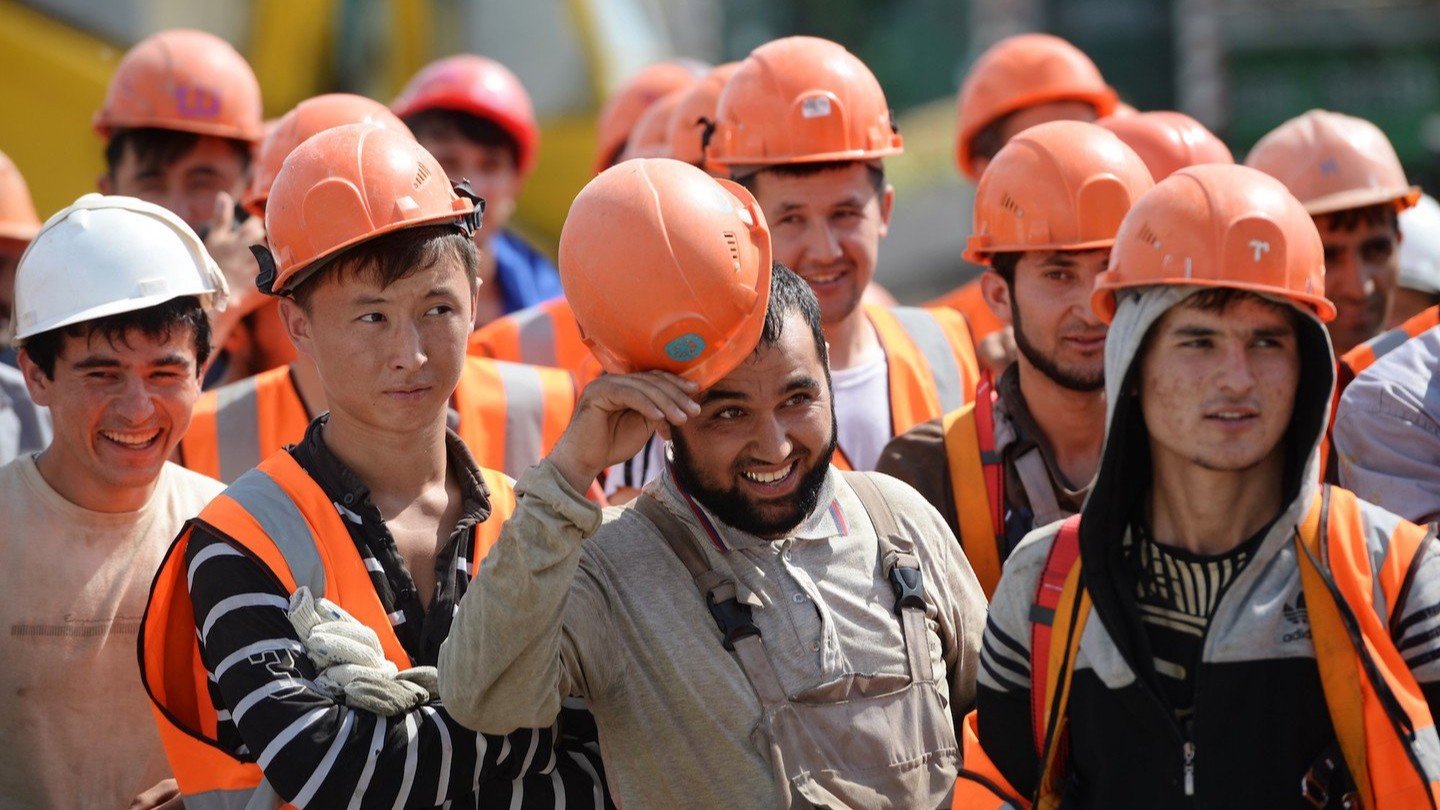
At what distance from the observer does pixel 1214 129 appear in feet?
59.9

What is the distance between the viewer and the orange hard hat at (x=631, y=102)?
8.30 metres

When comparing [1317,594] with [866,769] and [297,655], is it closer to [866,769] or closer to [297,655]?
[866,769]

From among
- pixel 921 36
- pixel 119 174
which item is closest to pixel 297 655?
pixel 119 174

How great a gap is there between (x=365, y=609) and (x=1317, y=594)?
1.79 meters

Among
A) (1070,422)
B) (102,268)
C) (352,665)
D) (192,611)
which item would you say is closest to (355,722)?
(352,665)

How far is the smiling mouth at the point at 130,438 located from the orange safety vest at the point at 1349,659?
83.5 inches

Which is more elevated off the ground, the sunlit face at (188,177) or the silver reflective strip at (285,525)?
the sunlit face at (188,177)

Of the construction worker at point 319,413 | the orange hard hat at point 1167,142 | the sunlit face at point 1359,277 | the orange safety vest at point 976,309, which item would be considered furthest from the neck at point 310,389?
the sunlit face at point 1359,277

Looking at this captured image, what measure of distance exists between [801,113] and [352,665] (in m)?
2.66

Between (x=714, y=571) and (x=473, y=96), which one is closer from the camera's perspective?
(x=714, y=571)

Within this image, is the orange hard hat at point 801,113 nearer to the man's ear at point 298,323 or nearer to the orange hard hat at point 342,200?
the orange hard hat at point 342,200

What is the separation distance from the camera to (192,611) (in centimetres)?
384

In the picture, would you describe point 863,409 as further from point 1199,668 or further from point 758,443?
point 1199,668

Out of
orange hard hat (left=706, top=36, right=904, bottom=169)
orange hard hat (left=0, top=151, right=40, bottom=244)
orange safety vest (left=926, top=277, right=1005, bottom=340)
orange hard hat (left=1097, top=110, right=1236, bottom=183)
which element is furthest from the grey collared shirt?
orange hard hat (left=0, top=151, right=40, bottom=244)
